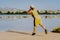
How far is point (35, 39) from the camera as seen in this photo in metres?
13.1

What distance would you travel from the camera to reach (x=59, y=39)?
13266mm

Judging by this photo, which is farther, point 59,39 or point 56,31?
point 56,31

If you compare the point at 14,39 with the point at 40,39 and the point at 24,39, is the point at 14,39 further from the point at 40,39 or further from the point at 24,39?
the point at 40,39

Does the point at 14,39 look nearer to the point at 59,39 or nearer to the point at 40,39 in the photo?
the point at 40,39

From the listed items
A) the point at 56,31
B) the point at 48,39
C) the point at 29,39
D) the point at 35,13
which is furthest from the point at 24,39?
the point at 56,31

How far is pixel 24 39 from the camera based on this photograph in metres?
13.2

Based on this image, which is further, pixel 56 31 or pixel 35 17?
pixel 56 31

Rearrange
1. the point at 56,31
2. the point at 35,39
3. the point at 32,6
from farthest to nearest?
the point at 56,31
the point at 32,6
the point at 35,39

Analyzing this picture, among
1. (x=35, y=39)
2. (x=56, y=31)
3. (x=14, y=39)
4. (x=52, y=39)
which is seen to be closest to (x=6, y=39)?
(x=14, y=39)

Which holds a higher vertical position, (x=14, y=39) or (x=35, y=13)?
(x=35, y=13)

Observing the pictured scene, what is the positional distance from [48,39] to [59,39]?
58cm

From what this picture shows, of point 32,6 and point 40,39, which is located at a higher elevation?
point 32,6

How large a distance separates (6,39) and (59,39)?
9.08ft

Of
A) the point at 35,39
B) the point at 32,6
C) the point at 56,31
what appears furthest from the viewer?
the point at 56,31
